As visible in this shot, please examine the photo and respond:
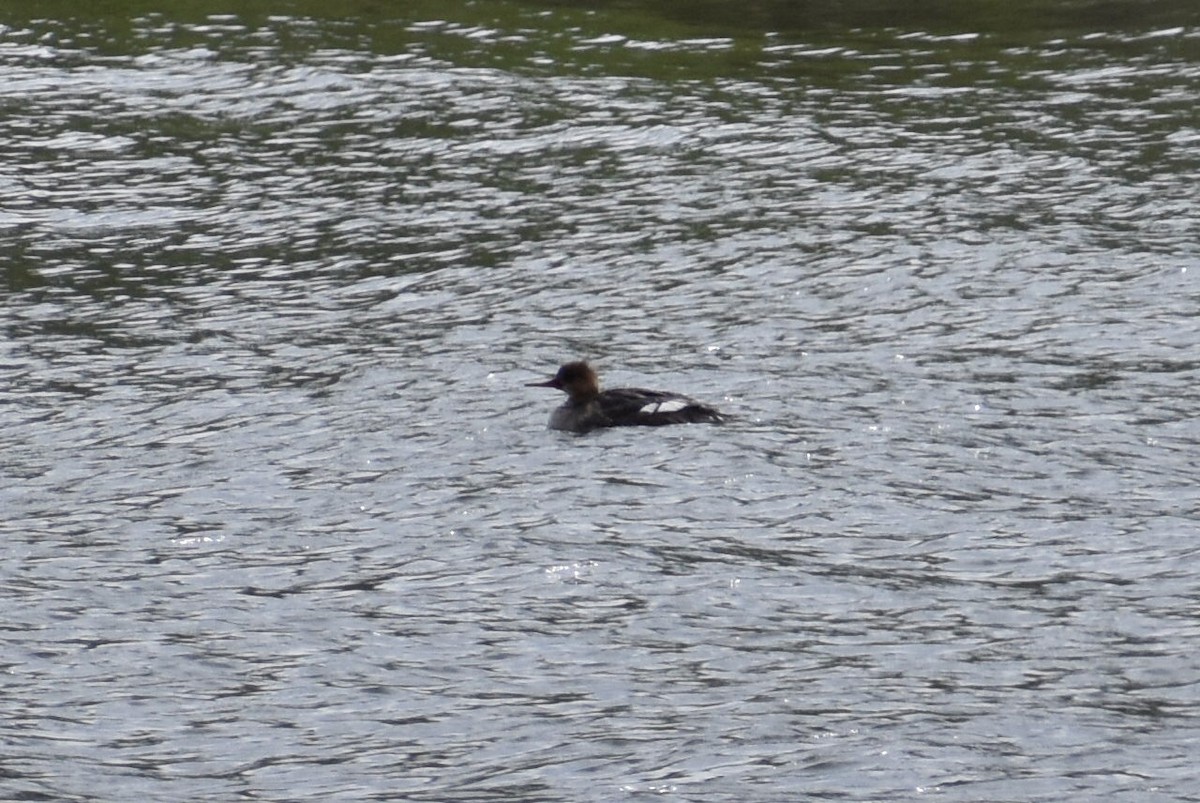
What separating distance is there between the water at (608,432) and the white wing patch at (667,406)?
0.27 metres

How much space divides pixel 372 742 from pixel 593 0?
27.5 metres

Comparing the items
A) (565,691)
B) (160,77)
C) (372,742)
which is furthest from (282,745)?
(160,77)

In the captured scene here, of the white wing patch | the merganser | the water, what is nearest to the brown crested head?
the merganser

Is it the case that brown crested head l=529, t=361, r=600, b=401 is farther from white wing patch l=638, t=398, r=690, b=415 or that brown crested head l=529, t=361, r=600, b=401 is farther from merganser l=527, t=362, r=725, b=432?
white wing patch l=638, t=398, r=690, b=415

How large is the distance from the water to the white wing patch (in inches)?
10.5

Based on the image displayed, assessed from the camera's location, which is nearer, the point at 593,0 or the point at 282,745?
the point at 282,745

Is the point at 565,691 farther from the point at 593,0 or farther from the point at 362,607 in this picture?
the point at 593,0

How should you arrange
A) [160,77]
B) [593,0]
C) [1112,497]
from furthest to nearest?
[593,0] < [160,77] < [1112,497]

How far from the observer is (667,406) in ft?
58.6

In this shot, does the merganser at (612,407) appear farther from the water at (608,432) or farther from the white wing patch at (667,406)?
the water at (608,432)

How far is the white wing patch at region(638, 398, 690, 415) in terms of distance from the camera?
58.5 feet

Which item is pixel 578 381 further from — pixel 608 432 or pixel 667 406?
pixel 667 406

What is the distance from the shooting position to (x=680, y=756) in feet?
38.4

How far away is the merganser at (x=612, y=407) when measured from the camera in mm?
17828
